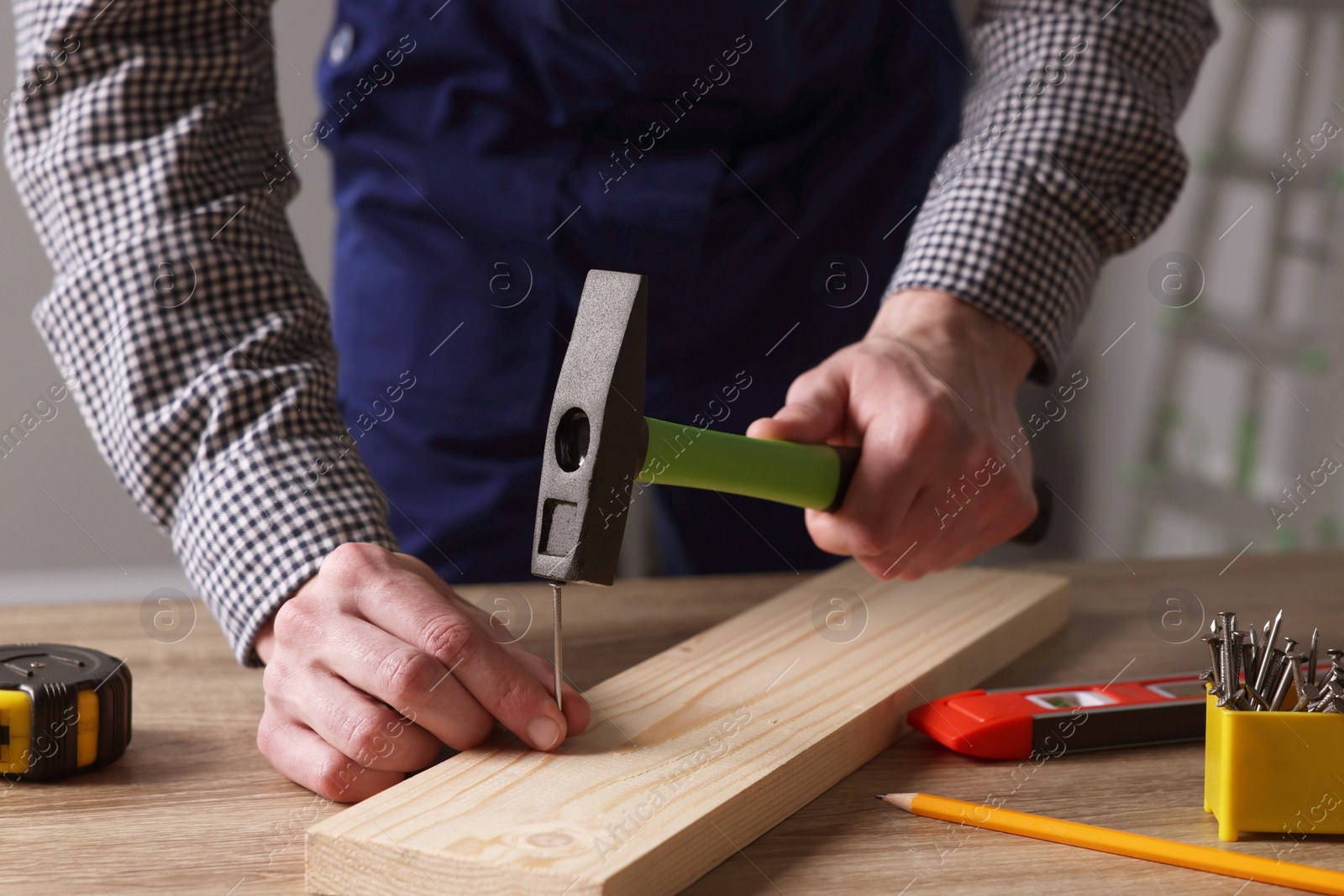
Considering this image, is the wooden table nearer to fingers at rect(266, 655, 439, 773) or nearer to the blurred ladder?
fingers at rect(266, 655, 439, 773)

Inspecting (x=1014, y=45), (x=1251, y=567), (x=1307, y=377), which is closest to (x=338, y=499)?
(x=1014, y=45)

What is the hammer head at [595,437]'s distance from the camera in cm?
76

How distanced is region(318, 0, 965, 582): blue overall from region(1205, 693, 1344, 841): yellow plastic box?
0.81 meters

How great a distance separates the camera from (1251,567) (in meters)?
1.49

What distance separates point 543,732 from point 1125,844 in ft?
1.28

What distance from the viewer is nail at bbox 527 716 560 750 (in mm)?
842

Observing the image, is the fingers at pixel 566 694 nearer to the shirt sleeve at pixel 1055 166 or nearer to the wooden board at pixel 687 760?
the wooden board at pixel 687 760

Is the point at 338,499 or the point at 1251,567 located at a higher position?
the point at 338,499

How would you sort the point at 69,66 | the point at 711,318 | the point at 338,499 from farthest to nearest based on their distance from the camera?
the point at 711,318 < the point at 69,66 < the point at 338,499

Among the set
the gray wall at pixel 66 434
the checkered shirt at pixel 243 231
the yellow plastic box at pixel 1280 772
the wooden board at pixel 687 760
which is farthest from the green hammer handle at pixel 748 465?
the gray wall at pixel 66 434

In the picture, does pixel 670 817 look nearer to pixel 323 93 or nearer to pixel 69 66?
pixel 69 66

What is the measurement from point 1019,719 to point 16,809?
2.38 feet

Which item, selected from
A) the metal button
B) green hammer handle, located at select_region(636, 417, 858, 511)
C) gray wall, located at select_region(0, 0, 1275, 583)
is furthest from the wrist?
gray wall, located at select_region(0, 0, 1275, 583)

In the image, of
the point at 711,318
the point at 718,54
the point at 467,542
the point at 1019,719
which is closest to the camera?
the point at 1019,719
